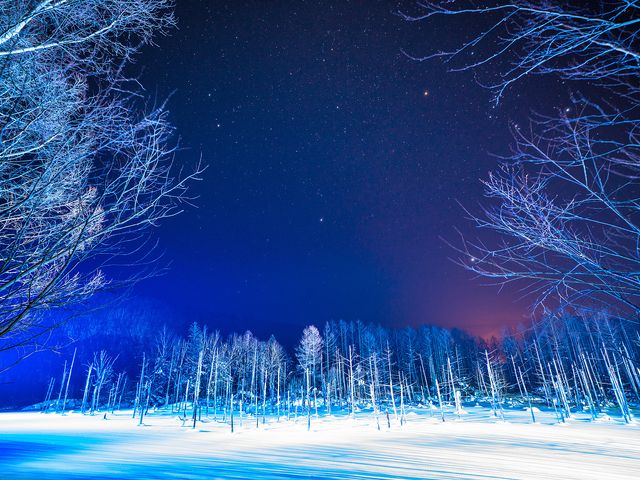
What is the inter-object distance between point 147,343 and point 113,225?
65.8 metres

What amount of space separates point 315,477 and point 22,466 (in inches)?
325

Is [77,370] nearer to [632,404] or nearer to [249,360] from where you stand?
[249,360]

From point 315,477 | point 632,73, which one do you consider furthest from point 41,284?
point 315,477

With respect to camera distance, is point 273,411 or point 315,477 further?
point 273,411

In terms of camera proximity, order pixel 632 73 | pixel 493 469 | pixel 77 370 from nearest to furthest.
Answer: pixel 632 73
pixel 493 469
pixel 77 370

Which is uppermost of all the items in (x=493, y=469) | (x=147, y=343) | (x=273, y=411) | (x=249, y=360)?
(x=147, y=343)

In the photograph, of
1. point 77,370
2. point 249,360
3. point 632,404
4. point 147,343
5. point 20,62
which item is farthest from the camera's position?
point 147,343

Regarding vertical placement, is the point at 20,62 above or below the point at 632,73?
above

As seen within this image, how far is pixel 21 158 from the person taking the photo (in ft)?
9.69

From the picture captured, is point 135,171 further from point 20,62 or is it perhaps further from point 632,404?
point 632,404

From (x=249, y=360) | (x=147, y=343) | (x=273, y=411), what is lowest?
(x=273, y=411)

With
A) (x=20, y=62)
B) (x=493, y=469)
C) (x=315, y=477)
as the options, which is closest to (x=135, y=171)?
(x=20, y=62)

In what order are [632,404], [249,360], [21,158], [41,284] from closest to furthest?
1. [21,158]
2. [41,284]
3. [632,404]
4. [249,360]

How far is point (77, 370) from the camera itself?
5131 centimetres
